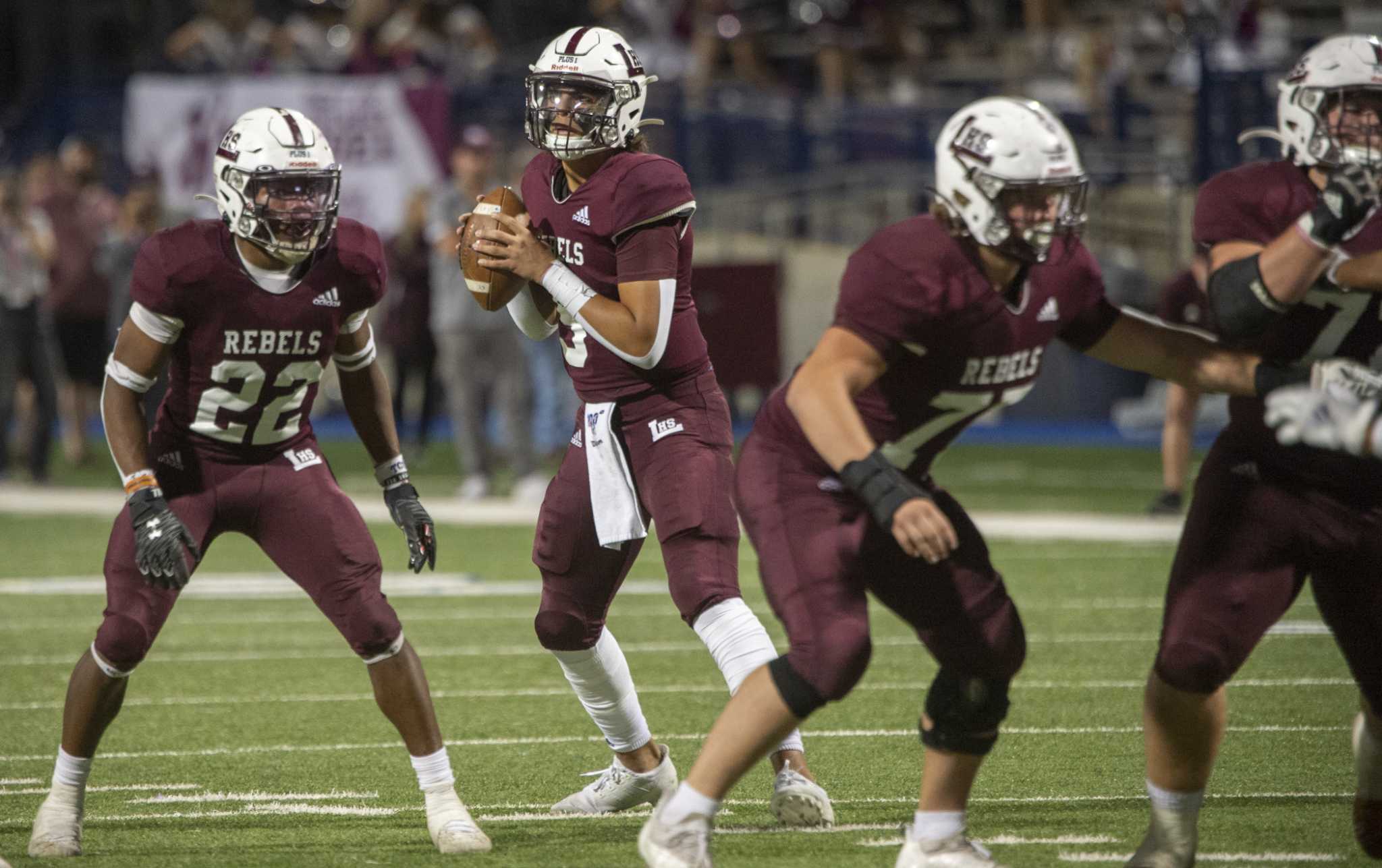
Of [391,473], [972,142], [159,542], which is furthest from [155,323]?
[972,142]

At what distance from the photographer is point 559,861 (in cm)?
420

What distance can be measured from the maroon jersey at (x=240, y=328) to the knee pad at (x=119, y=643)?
0.45m

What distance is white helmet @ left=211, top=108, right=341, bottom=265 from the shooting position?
446 centimetres

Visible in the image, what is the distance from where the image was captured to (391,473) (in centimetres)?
485

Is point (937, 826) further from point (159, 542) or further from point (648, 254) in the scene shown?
point (159, 542)

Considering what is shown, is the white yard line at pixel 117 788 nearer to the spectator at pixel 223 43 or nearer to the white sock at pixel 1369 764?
the white sock at pixel 1369 764

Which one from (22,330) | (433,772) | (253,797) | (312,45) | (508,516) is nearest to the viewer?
(433,772)

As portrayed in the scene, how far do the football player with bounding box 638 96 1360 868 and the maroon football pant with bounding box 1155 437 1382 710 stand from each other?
242 mm

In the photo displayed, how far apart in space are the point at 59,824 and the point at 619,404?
1602 mm

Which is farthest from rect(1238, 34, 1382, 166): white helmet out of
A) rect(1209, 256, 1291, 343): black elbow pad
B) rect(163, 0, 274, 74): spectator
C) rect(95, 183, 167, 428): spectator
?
rect(163, 0, 274, 74): spectator

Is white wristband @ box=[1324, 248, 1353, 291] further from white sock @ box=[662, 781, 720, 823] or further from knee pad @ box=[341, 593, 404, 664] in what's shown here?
knee pad @ box=[341, 593, 404, 664]

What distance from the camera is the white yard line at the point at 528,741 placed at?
5.56 meters

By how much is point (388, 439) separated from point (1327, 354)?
225 centimetres

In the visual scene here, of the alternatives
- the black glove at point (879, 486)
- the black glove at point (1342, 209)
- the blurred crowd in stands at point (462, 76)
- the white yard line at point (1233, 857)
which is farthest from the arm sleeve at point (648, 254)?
the blurred crowd in stands at point (462, 76)
